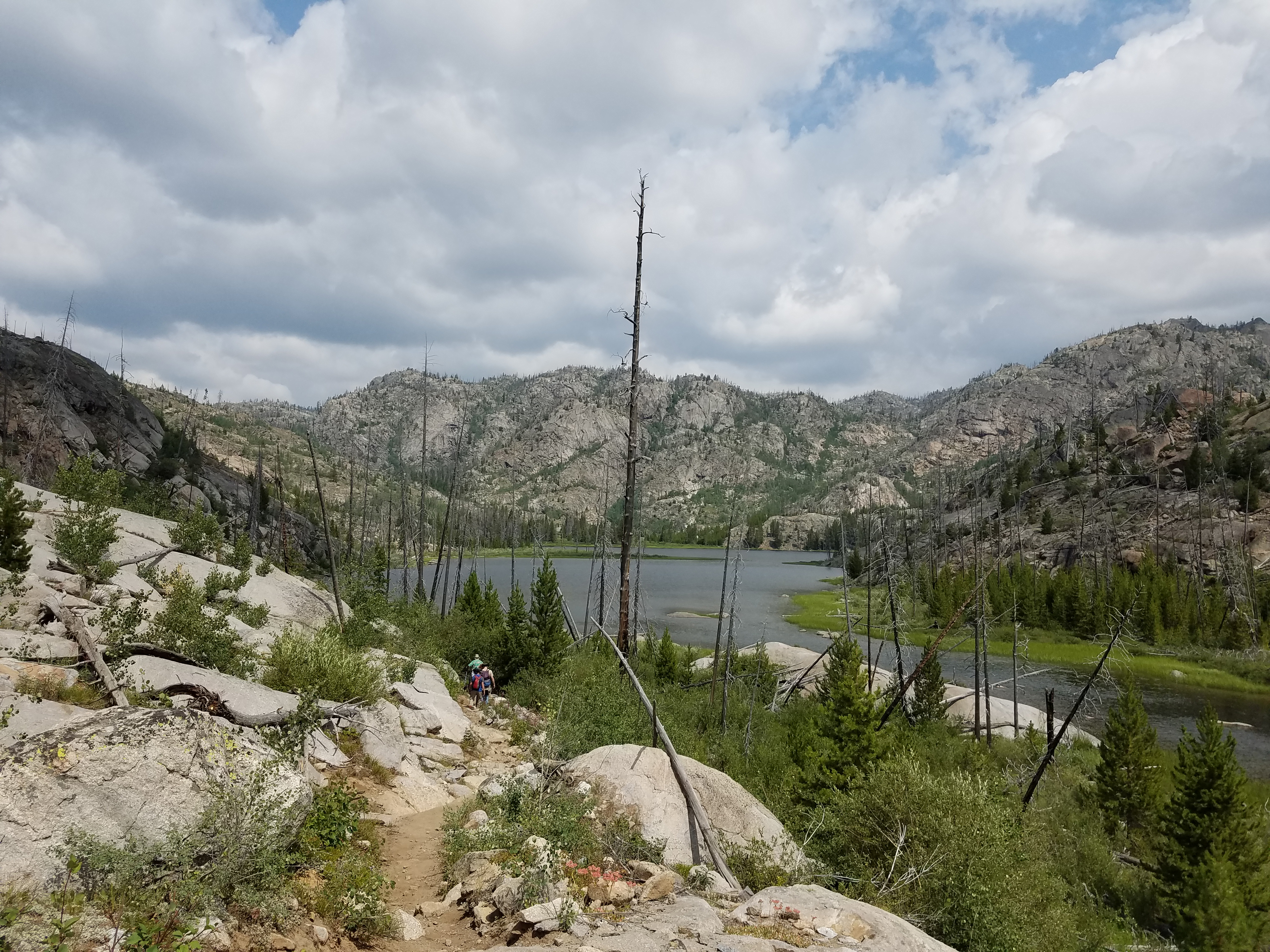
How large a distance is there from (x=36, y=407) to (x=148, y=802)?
7070 cm

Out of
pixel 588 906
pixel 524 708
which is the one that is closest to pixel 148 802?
pixel 588 906

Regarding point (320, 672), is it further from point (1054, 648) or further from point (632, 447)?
point (1054, 648)

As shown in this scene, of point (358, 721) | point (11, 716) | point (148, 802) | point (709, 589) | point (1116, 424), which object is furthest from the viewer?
point (1116, 424)

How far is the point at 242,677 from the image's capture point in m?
13.5

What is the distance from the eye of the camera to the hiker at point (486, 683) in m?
22.9

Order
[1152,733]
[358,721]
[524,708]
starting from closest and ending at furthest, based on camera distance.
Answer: [358,721] < [524,708] < [1152,733]

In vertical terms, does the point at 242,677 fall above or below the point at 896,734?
above

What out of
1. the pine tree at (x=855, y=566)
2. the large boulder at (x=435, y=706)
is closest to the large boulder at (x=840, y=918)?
A: the large boulder at (x=435, y=706)

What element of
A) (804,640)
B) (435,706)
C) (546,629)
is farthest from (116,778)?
(804,640)

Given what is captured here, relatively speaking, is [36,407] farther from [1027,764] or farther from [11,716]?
[1027,764]

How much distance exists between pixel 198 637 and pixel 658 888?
10.8 metres

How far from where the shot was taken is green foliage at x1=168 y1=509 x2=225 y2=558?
78.7 ft

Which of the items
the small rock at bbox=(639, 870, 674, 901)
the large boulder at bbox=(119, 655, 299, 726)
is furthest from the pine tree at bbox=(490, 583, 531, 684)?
the small rock at bbox=(639, 870, 674, 901)

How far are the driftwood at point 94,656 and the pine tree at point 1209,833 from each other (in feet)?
79.7
